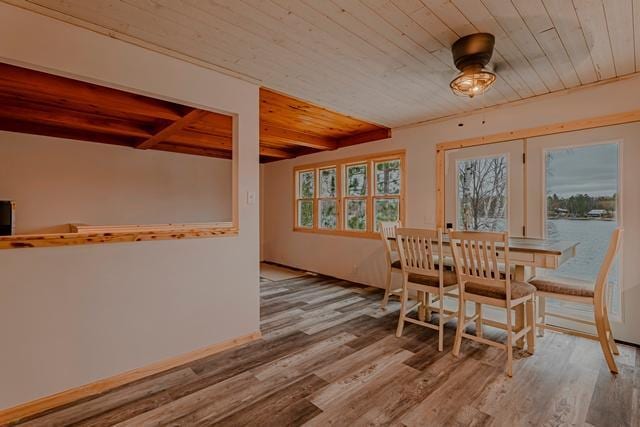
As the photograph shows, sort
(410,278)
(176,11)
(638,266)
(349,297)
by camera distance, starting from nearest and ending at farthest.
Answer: (176,11) → (638,266) → (410,278) → (349,297)

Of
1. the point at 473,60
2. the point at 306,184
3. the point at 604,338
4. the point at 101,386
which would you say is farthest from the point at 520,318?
the point at 306,184

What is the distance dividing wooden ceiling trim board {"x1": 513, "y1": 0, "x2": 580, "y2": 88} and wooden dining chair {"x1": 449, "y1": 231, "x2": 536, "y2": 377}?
1.38 meters

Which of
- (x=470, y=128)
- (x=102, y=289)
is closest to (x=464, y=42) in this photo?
(x=470, y=128)

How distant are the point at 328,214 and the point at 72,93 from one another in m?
3.85

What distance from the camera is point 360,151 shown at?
4.98m

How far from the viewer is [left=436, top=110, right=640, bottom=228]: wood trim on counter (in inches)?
110

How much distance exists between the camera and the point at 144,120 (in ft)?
12.8

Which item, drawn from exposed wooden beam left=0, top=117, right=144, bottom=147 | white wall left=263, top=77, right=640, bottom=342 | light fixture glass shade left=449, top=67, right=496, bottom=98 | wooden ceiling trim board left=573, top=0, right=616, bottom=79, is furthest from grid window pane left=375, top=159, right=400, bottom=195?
exposed wooden beam left=0, top=117, right=144, bottom=147

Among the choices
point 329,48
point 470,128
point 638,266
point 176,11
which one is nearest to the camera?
point 176,11

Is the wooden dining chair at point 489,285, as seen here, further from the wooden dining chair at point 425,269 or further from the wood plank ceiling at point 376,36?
the wood plank ceiling at point 376,36

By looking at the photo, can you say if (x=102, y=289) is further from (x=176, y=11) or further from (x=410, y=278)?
(x=410, y=278)

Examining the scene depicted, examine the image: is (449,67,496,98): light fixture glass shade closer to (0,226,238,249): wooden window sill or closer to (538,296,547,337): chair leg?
(538,296,547,337): chair leg

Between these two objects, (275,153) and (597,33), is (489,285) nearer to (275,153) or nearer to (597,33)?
(597,33)

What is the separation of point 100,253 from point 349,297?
2.98 metres
